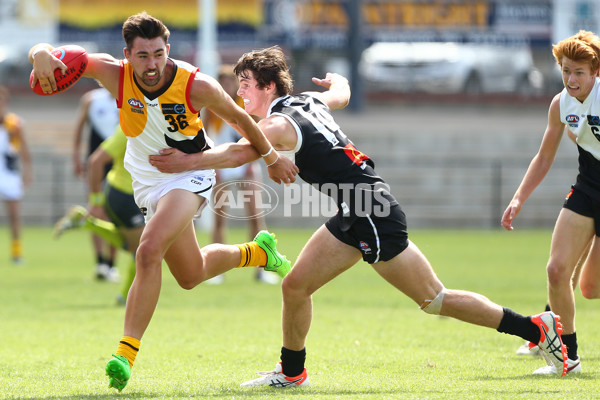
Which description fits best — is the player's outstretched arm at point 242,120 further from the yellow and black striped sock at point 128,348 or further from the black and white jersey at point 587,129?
the black and white jersey at point 587,129

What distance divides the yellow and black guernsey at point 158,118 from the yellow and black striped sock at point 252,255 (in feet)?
3.37

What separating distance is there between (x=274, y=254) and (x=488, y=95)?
22.1 m

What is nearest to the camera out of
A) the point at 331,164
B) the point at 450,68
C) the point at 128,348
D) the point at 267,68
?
the point at 128,348

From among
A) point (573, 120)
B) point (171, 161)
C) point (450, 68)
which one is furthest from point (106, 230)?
point (450, 68)

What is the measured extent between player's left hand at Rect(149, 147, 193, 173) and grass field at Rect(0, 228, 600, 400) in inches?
49.4

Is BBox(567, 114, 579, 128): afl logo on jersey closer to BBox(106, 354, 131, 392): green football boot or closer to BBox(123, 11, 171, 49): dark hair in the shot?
BBox(123, 11, 171, 49): dark hair

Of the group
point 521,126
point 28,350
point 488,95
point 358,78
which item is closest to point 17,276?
point 28,350

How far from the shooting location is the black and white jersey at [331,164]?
5.44 meters

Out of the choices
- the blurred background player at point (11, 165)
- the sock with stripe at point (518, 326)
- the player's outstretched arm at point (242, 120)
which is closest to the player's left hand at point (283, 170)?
the player's outstretched arm at point (242, 120)

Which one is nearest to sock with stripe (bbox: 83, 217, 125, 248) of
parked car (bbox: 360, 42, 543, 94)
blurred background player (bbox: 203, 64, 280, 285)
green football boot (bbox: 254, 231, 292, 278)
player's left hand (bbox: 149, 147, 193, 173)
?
blurred background player (bbox: 203, 64, 280, 285)

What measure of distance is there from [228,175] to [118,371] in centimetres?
675

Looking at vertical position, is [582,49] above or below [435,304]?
above

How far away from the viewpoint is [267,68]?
5.60 metres

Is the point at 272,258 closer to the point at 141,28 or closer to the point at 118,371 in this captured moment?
the point at 118,371
